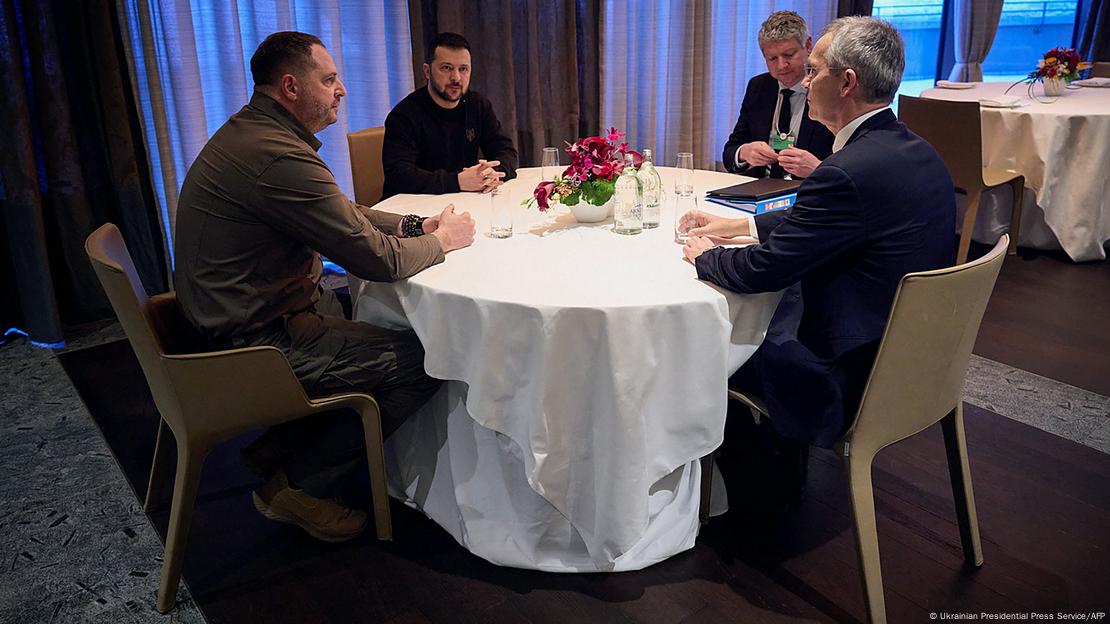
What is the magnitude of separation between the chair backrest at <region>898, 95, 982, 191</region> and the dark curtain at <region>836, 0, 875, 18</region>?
6.96 ft

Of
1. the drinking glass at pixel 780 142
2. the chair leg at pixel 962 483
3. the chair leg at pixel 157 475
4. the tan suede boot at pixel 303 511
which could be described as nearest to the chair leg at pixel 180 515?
the tan suede boot at pixel 303 511

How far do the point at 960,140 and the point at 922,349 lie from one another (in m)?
2.82

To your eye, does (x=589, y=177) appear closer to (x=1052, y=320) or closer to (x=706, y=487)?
(x=706, y=487)

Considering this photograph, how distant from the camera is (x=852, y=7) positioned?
6.11 m

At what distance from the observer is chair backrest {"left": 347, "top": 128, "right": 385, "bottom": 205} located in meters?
3.31

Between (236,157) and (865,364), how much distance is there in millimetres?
1474

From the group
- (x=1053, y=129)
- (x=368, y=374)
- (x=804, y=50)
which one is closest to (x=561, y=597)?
(x=368, y=374)

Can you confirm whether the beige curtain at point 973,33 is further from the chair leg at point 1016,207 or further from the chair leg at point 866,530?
the chair leg at point 866,530

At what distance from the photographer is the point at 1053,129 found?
4.17 metres

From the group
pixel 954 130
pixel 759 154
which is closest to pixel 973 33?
pixel 954 130

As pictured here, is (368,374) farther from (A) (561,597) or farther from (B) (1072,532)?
(B) (1072,532)

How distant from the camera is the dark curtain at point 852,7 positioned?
6.05 meters

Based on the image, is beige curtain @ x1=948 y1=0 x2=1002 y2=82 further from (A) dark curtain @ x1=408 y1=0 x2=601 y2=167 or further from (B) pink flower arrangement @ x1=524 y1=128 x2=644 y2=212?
(B) pink flower arrangement @ x1=524 y1=128 x2=644 y2=212

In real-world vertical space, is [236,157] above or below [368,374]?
above
